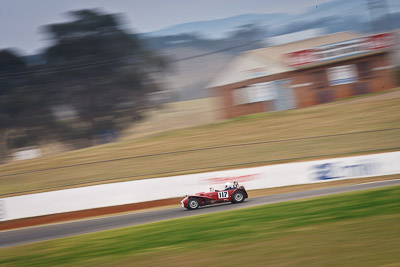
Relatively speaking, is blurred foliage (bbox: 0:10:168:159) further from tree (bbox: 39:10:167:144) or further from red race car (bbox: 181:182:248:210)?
red race car (bbox: 181:182:248:210)

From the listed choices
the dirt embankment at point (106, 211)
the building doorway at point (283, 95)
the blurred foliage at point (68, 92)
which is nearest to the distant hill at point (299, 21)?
the blurred foliage at point (68, 92)

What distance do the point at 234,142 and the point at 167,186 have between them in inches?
343

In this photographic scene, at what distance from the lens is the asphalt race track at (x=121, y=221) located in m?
13.5

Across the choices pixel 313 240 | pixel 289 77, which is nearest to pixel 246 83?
pixel 289 77

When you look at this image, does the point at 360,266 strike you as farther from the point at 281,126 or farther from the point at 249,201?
the point at 281,126

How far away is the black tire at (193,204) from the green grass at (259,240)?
2.16m

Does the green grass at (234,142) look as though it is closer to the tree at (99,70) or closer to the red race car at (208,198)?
the tree at (99,70)

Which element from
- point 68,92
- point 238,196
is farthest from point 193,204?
point 68,92

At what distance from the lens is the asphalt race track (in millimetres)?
13531

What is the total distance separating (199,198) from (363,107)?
16.2 meters

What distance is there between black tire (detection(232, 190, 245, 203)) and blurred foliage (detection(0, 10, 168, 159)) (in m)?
21.4

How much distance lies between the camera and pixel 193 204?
1484 cm

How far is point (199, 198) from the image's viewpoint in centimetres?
1479

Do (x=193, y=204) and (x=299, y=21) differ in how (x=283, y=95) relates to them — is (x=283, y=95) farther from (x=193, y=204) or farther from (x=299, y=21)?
(x=193, y=204)
